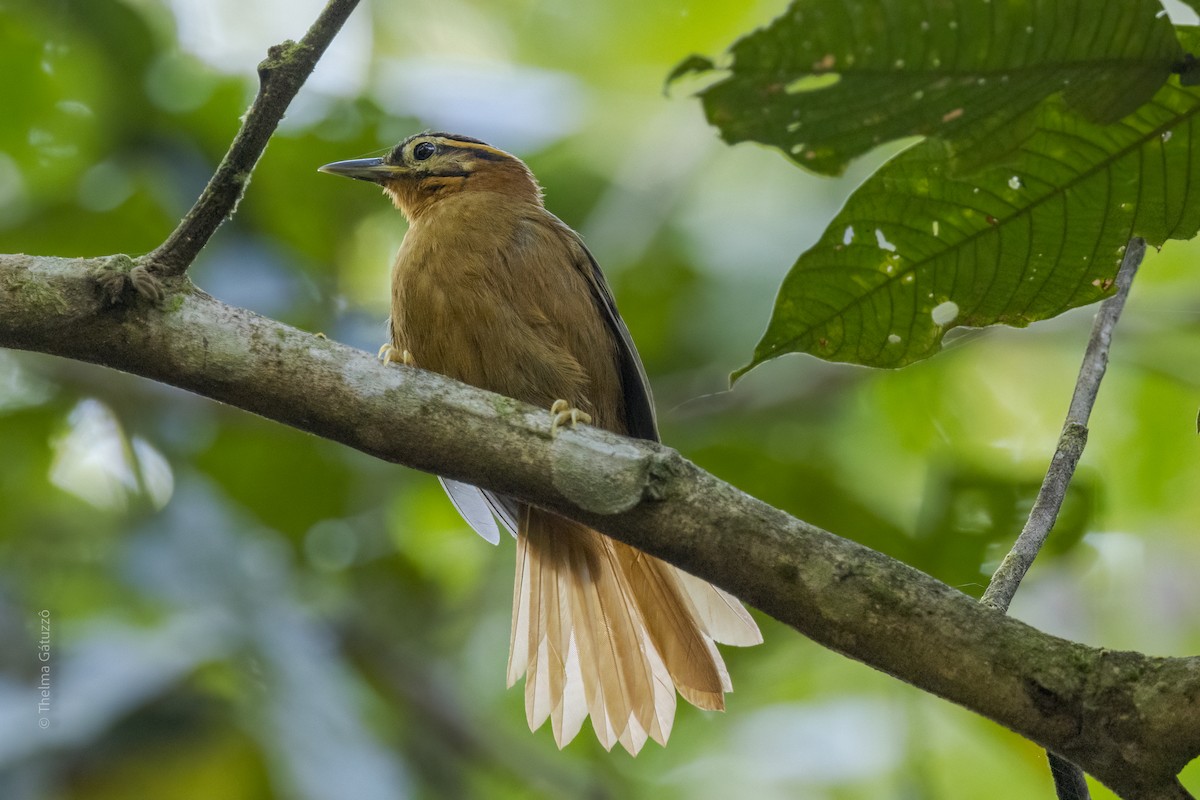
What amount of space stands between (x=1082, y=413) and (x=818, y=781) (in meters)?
3.21

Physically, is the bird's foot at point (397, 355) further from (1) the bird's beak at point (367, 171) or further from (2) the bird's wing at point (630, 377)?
(1) the bird's beak at point (367, 171)

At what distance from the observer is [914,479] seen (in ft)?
16.4

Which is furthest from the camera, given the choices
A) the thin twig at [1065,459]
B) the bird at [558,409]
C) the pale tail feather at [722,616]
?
the bird at [558,409]

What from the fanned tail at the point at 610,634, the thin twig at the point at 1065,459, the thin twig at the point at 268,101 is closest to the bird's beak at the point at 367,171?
the fanned tail at the point at 610,634

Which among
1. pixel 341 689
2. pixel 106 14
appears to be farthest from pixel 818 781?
pixel 106 14

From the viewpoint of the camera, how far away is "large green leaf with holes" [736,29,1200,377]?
1670 millimetres

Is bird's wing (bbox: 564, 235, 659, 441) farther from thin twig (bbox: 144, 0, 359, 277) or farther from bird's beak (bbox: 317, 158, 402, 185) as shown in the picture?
thin twig (bbox: 144, 0, 359, 277)

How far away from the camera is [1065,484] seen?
7.72 feet

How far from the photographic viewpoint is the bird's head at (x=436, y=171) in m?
4.07

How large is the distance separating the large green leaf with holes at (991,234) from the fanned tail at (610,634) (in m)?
1.45

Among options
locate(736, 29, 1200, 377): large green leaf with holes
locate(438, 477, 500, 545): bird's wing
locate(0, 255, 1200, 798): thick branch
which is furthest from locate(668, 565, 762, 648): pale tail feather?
locate(736, 29, 1200, 377): large green leaf with holes

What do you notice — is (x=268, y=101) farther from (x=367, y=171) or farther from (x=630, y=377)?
(x=367, y=171)

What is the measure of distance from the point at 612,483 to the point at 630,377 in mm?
1565

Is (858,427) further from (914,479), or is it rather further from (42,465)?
(42,465)
